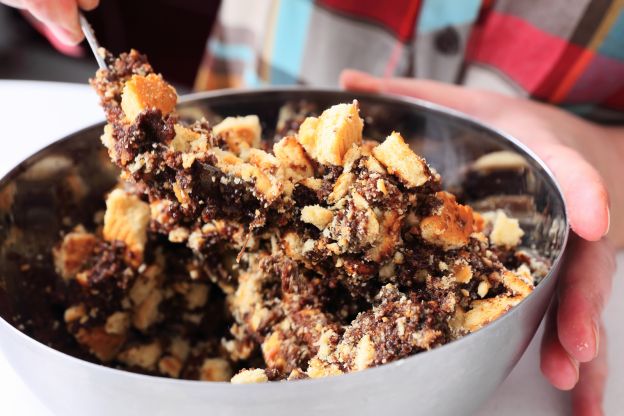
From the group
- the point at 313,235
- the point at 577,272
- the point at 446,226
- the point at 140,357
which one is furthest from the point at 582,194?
the point at 140,357

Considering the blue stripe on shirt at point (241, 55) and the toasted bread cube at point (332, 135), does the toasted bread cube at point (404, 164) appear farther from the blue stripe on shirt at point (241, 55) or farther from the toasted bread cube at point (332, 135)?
the blue stripe on shirt at point (241, 55)

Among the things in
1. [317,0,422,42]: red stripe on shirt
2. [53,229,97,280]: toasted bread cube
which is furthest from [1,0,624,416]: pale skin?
[317,0,422,42]: red stripe on shirt

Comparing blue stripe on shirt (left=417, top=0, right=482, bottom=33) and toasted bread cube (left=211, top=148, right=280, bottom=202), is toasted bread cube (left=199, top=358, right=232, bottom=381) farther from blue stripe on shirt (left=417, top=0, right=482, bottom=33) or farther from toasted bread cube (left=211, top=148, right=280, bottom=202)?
blue stripe on shirt (left=417, top=0, right=482, bottom=33)

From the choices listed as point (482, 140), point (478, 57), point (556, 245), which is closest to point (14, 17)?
point (478, 57)

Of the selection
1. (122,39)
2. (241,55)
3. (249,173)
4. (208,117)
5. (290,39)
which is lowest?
(122,39)

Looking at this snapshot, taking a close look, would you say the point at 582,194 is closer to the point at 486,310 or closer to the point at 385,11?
the point at 486,310

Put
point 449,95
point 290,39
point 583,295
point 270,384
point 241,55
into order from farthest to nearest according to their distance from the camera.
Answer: point 241,55
point 290,39
point 449,95
point 583,295
point 270,384
